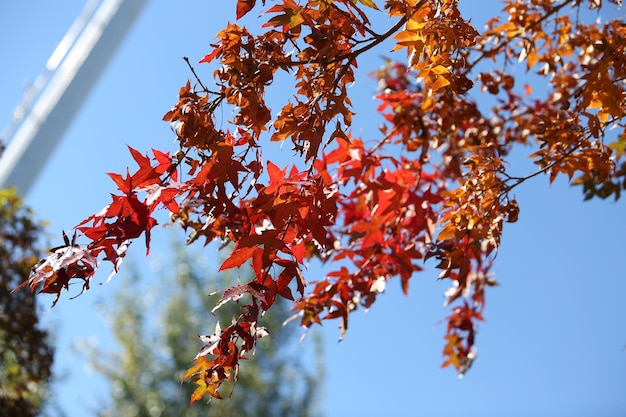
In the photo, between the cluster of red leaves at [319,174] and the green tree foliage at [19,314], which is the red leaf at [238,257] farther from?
the green tree foliage at [19,314]

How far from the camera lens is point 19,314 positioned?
7.77ft

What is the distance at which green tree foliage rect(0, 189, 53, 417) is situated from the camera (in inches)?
92.6

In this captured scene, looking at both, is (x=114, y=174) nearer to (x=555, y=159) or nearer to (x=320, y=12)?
(x=320, y=12)

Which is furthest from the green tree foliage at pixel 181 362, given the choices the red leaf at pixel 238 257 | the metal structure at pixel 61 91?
the red leaf at pixel 238 257

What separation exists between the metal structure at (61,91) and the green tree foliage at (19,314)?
139 cm

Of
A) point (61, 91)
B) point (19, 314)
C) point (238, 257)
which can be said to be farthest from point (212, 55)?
point (61, 91)

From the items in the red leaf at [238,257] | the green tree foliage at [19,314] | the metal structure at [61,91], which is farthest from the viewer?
the metal structure at [61,91]

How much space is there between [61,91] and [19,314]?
5.84 ft

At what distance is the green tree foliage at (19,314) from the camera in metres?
2.35

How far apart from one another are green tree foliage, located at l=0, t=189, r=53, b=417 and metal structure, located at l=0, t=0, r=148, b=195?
1.39 m

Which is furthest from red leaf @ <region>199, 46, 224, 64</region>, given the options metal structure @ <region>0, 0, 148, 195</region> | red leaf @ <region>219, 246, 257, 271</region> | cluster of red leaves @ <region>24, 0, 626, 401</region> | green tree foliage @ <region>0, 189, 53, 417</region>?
metal structure @ <region>0, 0, 148, 195</region>

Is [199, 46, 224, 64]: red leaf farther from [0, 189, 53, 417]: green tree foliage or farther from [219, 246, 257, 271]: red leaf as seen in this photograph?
[0, 189, 53, 417]: green tree foliage

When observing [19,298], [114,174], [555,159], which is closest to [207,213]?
[114,174]

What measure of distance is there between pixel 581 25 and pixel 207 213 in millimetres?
1292
